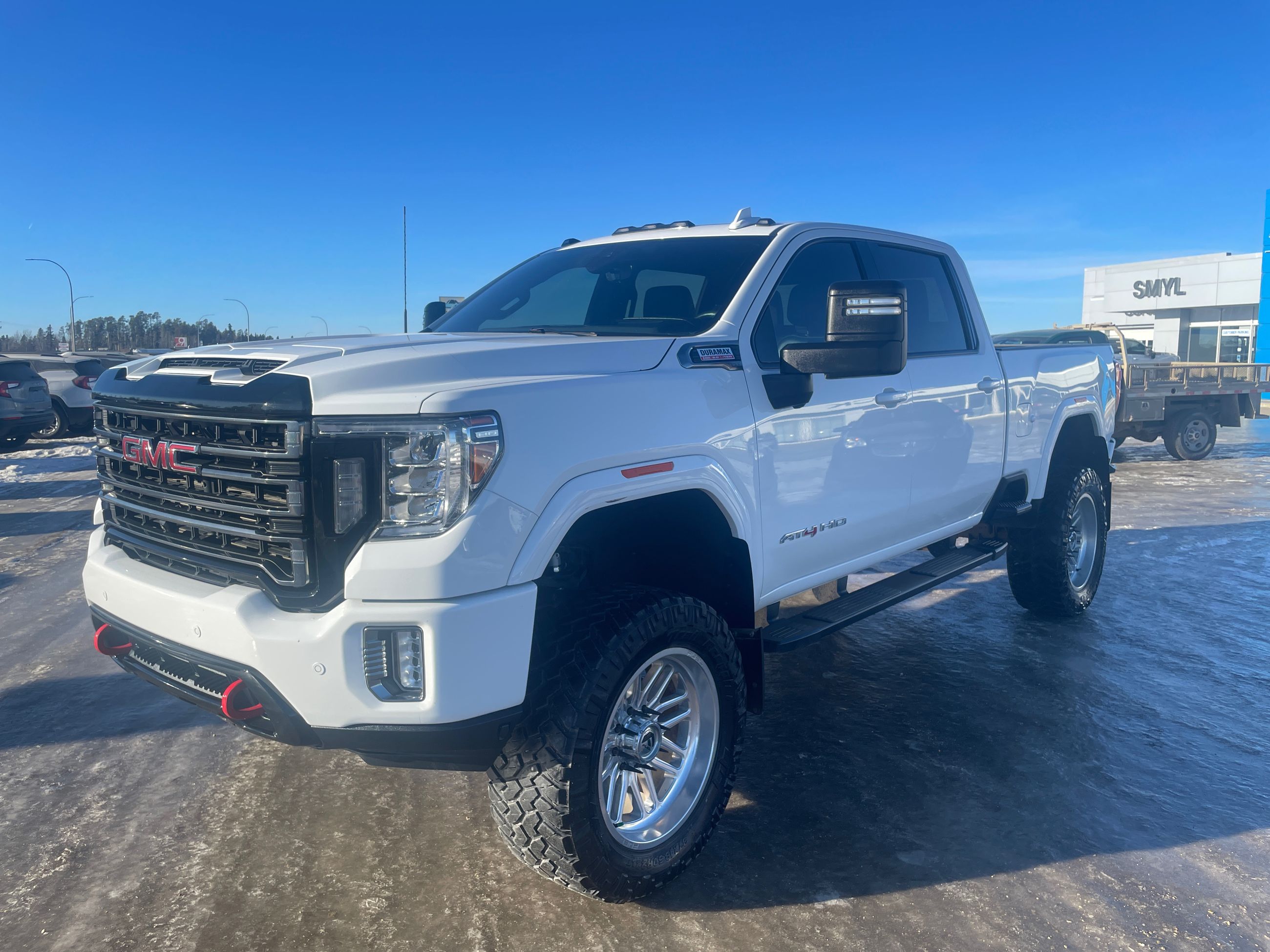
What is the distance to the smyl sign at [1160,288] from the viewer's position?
149 feet

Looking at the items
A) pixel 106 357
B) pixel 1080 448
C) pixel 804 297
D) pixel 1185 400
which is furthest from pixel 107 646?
pixel 106 357

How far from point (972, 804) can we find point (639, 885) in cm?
143

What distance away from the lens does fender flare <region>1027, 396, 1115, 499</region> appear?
5594 millimetres

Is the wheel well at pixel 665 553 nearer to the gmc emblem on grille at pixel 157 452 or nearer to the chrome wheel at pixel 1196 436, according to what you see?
the gmc emblem on grille at pixel 157 452

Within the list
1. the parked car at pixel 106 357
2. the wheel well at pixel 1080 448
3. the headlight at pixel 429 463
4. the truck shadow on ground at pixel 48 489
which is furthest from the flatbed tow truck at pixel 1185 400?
the parked car at pixel 106 357

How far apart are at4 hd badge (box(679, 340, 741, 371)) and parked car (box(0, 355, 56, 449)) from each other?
567 inches

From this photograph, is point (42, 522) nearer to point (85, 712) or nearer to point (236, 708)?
point (85, 712)

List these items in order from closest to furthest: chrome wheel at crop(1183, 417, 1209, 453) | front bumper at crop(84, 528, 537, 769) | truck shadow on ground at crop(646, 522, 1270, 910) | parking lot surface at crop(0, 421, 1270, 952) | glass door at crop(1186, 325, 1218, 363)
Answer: front bumper at crop(84, 528, 537, 769)
parking lot surface at crop(0, 421, 1270, 952)
truck shadow on ground at crop(646, 522, 1270, 910)
chrome wheel at crop(1183, 417, 1209, 453)
glass door at crop(1186, 325, 1218, 363)

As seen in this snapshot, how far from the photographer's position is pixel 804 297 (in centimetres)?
397

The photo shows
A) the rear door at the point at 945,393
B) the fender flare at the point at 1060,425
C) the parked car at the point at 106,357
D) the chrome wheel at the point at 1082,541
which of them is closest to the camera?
the rear door at the point at 945,393

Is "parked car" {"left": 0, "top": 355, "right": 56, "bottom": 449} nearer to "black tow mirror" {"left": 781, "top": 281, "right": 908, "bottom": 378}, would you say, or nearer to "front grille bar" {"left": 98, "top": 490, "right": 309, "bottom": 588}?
"front grille bar" {"left": 98, "top": 490, "right": 309, "bottom": 588}

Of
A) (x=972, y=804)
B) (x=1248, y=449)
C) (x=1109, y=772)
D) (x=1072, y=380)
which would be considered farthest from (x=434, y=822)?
(x=1248, y=449)

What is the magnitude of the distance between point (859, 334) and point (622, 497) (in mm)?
1089

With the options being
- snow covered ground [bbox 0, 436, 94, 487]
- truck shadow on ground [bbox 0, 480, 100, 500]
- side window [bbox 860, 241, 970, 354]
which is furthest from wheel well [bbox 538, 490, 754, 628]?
snow covered ground [bbox 0, 436, 94, 487]
